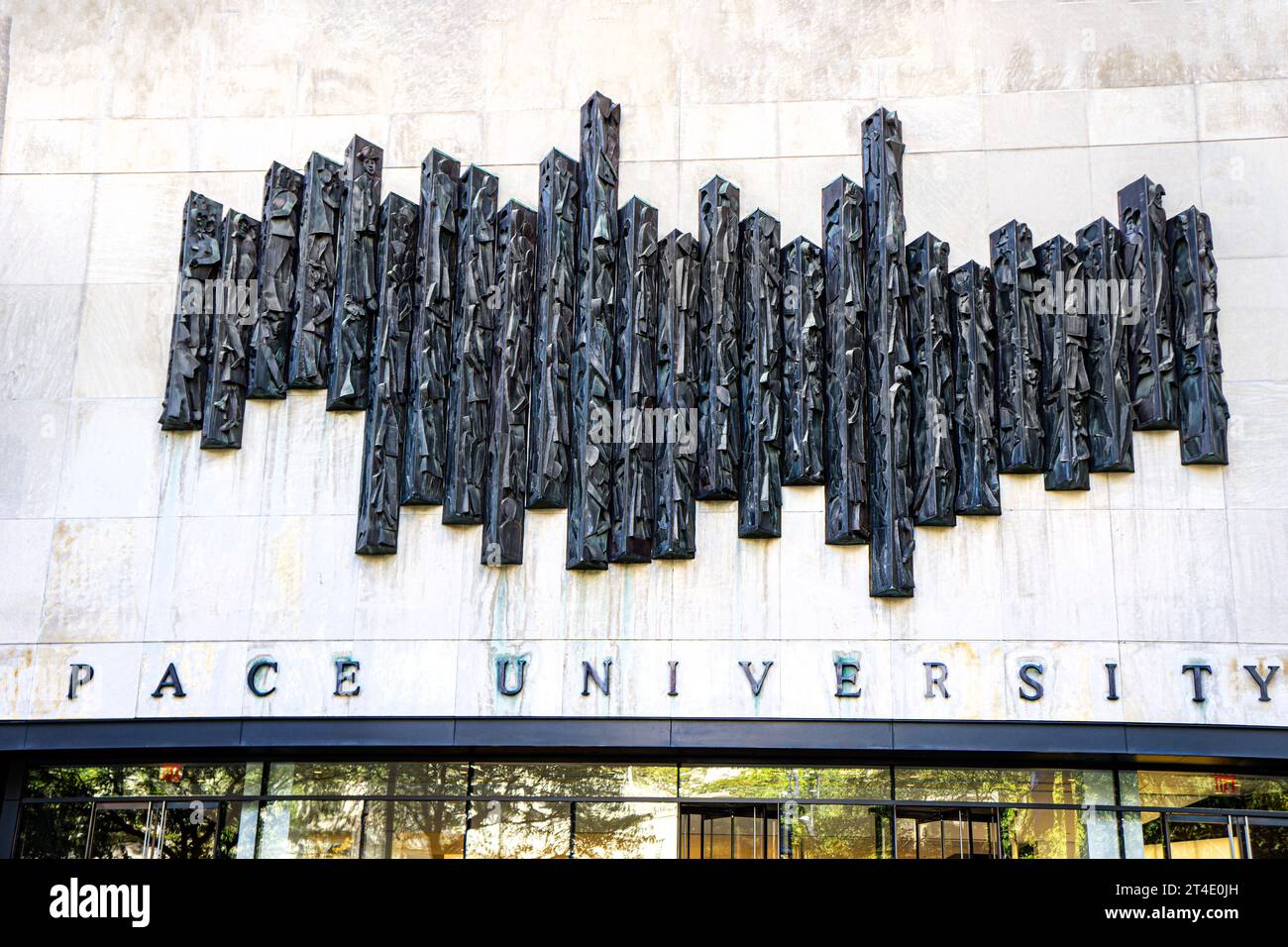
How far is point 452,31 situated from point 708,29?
335 cm

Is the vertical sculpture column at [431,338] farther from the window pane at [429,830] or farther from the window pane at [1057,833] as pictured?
the window pane at [1057,833]

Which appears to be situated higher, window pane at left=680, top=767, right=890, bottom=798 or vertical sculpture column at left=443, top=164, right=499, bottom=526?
vertical sculpture column at left=443, top=164, right=499, bottom=526

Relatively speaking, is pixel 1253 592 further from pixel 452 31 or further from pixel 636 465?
pixel 452 31

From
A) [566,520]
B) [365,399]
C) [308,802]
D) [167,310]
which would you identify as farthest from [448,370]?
[308,802]

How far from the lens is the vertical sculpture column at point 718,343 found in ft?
56.1

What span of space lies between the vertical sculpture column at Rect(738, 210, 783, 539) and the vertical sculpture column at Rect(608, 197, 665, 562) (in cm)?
109

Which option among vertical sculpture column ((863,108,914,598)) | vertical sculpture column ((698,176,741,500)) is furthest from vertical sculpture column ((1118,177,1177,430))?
vertical sculpture column ((698,176,741,500))

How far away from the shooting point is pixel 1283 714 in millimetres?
16188

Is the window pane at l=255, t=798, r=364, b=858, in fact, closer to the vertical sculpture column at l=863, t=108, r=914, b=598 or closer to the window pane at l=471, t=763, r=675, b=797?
the window pane at l=471, t=763, r=675, b=797

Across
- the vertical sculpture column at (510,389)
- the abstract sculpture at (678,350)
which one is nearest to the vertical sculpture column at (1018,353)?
the abstract sculpture at (678,350)

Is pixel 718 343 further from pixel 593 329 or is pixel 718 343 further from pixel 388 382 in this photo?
pixel 388 382

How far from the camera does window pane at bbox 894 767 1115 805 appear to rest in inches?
671

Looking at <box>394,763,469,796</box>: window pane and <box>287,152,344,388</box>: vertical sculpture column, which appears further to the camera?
<box>287,152,344,388</box>: vertical sculpture column

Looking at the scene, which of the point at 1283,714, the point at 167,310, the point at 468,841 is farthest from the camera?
the point at 167,310
